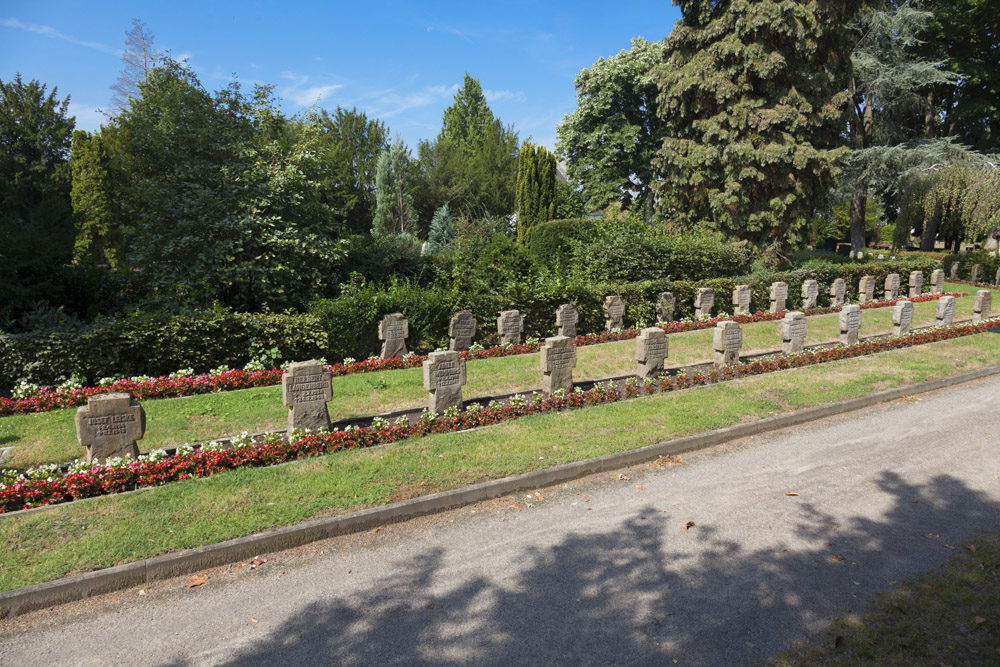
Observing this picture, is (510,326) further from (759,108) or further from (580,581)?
(759,108)

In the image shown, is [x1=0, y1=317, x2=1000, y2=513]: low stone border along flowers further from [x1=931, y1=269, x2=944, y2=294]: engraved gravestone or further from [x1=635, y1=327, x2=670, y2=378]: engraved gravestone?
[x1=931, y1=269, x2=944, y2=294]: engraved gravestone

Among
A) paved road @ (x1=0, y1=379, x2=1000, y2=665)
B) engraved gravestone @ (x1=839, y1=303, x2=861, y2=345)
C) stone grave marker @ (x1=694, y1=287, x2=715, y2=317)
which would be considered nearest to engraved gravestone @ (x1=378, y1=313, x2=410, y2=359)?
paved road @ (x1=0, y1=379, x2=1000, y2=665)

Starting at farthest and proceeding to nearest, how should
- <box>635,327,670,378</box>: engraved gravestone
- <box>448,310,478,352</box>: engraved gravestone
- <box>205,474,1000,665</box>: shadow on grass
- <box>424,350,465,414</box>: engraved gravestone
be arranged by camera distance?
<box>448,310,478,352</box>: engraved gravestone → <box>635,327,670,378</box>: engraved gravestone → <box>424,350,465,414</box>: engraved gravestone → <box>205,474,1000,665</box>: shadow on grass

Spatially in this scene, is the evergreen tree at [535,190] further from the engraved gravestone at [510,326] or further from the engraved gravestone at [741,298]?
the engraved gravestone at [510,326]

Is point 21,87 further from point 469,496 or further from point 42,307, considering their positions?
point 469,496

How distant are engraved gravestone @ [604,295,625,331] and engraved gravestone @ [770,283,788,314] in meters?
7.29

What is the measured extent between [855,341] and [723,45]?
14963 millimetres

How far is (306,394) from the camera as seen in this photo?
27.8 ft

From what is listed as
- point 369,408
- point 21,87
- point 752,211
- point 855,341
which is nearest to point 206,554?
point 369,408

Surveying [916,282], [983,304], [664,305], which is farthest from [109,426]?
[916,282]

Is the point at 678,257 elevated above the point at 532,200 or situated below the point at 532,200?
below

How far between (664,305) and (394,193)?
2807cm

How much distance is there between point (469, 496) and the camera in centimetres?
682

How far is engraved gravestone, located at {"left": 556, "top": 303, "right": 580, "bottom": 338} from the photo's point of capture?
16125 mm
